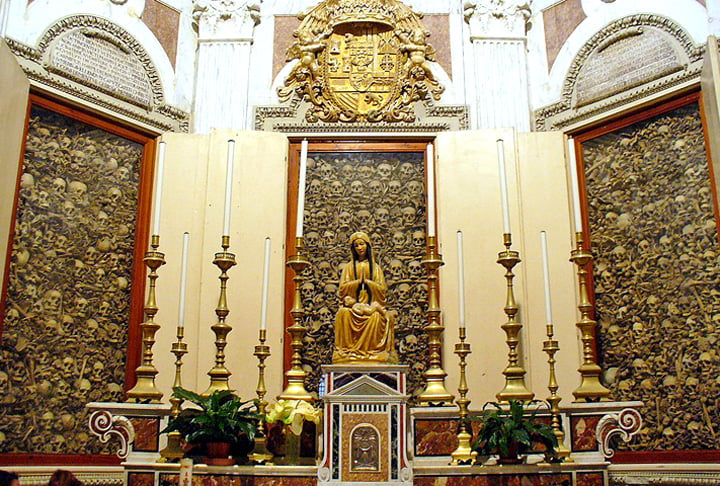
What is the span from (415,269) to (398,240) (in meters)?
0.35

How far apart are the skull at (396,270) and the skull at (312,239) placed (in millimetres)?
782

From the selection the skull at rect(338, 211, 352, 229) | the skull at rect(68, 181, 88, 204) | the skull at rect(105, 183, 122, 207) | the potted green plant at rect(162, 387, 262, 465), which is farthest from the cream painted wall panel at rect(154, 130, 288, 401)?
the potted green plant at rect(162, 387, 262, 465)

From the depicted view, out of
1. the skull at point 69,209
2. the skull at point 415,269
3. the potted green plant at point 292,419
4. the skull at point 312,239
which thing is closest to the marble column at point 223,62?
the skull at point 312,239

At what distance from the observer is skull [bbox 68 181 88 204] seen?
706 centimetres

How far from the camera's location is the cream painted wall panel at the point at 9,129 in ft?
20.9

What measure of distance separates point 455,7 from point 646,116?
2.59 m

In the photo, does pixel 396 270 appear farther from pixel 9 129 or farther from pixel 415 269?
Answer: pixel 9 129

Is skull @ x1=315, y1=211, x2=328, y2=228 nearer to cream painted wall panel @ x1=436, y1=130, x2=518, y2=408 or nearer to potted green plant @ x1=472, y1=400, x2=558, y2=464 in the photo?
cream painted wall panel @ x1=436, y1=130, x2=518, y2=408

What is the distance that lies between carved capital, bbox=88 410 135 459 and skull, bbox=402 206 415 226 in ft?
12.1

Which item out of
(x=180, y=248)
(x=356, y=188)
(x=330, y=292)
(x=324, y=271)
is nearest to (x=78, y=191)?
(x=180, y=248)

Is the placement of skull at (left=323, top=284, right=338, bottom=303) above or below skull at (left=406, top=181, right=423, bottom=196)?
below

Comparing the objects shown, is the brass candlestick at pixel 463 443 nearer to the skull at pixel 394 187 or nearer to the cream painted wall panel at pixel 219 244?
the cream painted wall panel at pixel 219 244

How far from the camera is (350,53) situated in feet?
27.5

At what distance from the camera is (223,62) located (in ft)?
27.0
